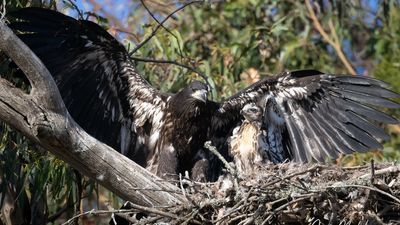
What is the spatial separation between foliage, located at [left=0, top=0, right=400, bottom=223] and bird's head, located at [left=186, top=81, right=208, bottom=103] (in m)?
0.98

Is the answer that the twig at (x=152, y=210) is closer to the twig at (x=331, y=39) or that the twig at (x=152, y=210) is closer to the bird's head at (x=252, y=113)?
the bird's head at (x=252, y=113)

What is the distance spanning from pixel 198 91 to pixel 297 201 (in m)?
1.69

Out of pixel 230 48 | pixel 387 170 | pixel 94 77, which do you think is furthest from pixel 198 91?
pixel 230 48

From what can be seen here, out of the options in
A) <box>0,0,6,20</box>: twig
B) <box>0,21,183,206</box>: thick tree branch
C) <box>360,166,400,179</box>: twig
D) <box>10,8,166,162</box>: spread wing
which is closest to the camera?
<box>0,21,183,206</box>: thick tree branch

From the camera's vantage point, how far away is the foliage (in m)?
7.57

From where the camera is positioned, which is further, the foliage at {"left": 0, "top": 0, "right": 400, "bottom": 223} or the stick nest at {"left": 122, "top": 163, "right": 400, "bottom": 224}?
the foliage at {"left": 0, "top": 0, "right": 400, "bottom": 223}

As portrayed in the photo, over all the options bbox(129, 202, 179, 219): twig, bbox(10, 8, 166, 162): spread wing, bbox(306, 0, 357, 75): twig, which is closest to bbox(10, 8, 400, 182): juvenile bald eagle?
bbox(10, 8, 166, 162): spread wing

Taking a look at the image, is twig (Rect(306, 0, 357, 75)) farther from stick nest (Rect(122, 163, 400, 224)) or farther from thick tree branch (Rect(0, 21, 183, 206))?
thick tree branch (Rect(0, 21, 183, 206))

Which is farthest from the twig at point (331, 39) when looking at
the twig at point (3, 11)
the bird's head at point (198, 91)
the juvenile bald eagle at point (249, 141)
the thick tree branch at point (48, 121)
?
the thick tree branch at point (48, 121)

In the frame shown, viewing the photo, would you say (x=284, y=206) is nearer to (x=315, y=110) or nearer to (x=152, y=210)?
(x=152, y=210)

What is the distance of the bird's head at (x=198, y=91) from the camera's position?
7.44 metres

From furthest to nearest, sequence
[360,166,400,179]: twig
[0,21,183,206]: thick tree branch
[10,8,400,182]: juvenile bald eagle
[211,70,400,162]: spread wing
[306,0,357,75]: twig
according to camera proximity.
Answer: [306,0,357,75]: twig < [211,70,400,162]: spread wing < [10,8,400,182]: juvenile bald eagle < [360,166,400,179]: twig < [0,21,183,206]: thick tree branch

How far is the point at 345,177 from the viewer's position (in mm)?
6379

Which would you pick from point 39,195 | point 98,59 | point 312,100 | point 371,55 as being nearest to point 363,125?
point 312,100
